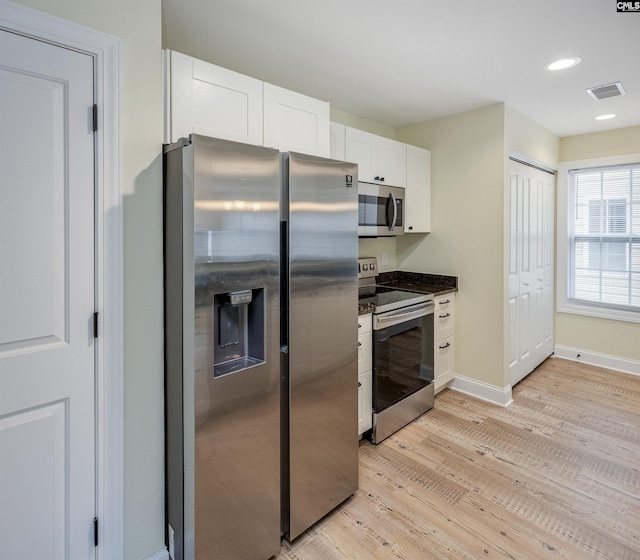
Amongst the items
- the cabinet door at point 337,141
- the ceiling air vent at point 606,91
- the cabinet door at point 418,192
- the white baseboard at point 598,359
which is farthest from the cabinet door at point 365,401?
the white baseboard at point 598,359

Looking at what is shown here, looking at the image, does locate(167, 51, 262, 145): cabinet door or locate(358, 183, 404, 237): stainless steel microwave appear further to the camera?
locate(358, 183, 404, 237): stainless steel microwave

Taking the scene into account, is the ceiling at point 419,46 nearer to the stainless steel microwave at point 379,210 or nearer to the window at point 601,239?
the stainless steel microwave at point 379,210

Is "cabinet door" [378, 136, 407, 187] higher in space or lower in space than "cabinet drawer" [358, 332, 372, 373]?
higher

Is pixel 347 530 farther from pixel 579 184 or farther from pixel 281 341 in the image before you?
pixel 579 184

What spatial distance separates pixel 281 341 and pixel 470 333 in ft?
7.54

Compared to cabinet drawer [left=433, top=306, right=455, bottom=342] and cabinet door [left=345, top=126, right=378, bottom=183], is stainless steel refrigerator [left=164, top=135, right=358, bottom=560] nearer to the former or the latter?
cabinet door [left=345, top=126, right=378, bottom=183]

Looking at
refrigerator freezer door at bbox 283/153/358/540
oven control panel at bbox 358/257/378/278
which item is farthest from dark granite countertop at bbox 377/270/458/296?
refrigerator freezer door at bbox 283/153/358/540

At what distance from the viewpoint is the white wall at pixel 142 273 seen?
1476 millimetres

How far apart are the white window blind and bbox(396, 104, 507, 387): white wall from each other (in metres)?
1.75

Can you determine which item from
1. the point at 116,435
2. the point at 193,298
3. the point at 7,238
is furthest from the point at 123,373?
the point at 7,238

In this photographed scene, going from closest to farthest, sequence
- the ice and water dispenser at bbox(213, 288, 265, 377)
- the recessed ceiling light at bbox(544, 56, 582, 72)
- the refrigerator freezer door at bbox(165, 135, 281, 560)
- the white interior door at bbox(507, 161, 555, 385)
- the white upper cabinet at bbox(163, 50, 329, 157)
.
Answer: the refrigerator freezer door at bbox(165, 135, 281, 560) < the ice and water dispenser at bbox(213, 288, 265, 377) < the white upper cabinet at bbox(163, 50, 329, 157) < the recessed ceiling light at bbox(544, 56, 582, 72) < the white interior door at bbox(507, 161, 555, 385)

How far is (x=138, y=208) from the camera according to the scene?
1.51 meters

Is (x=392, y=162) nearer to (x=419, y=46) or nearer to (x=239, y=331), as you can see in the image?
(x=419, y=46)

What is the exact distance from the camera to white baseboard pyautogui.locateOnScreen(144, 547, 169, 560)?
62.6 inches
